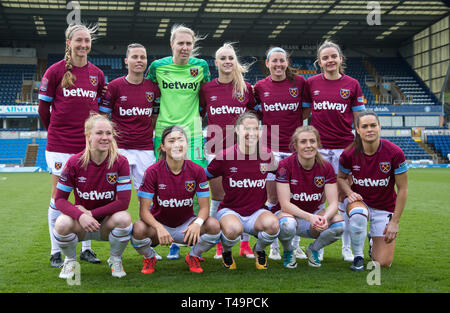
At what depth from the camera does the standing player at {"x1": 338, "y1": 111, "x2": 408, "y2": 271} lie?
3711 mm

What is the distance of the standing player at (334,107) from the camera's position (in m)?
4.24

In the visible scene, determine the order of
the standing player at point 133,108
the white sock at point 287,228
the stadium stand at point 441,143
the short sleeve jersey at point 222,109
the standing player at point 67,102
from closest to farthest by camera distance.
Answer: the white sock at point 287,228
the standing player at point 67,102
the standing player at point 133,108
the short sleeve jersey at point 222,109
the stadium stand at point 441,143

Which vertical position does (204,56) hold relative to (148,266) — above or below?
above

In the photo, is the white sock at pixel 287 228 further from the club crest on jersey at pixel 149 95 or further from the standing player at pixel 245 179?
the club crest on jersey at pixel 149 95

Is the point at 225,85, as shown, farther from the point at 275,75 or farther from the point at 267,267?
the point at 267,267

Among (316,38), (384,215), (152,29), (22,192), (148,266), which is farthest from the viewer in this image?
(316,38)

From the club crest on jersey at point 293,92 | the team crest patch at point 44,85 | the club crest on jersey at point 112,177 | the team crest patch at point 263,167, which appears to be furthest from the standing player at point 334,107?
the team crest patch at point 44,85

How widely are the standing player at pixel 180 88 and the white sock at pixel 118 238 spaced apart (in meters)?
0.83

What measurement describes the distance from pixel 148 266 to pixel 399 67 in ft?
112

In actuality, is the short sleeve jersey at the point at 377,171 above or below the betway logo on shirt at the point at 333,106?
below

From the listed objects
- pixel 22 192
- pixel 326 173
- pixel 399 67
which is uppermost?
pixel 399 67

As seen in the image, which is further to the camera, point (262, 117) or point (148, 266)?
point (262, 117)
